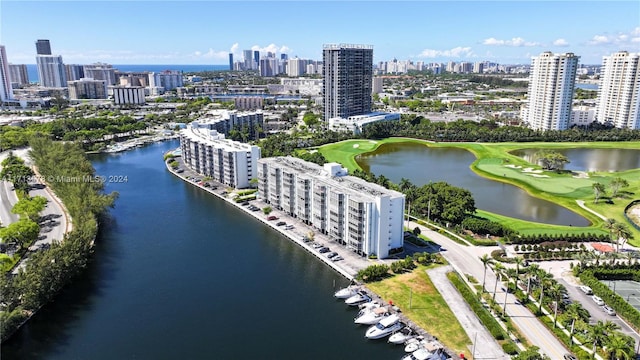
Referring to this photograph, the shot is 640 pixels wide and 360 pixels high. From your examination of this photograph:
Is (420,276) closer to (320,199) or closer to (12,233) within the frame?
(320,199)

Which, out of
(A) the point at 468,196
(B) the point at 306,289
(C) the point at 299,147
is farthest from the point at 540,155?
(B) the point at 306,289

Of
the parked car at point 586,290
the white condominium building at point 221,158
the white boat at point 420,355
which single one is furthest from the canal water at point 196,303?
the parked car at point 586,290

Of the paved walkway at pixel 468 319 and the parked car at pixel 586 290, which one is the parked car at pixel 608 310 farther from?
the paved walkway at pixel 468 319

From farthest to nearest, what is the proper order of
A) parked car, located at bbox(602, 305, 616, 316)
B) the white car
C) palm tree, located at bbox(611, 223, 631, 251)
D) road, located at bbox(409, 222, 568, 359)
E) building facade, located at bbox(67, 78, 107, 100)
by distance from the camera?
building facade, located at bbox(67, 78, 107, 100)
palm tree, located at bbox(611, 223, 631, 251)
the white car
parked car, located at bbox(602, 305, 616, 316)
road, located at bbox(409, 222, 568, 359)

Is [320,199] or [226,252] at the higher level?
[320,199]

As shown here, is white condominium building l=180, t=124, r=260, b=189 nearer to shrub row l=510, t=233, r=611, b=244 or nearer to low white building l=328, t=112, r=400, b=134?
shrub row l=510, t=233, r=611, b=244

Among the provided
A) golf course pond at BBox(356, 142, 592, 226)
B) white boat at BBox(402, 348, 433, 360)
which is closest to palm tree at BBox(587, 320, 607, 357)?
white boat at BBox(402, 348, 433, 360)
